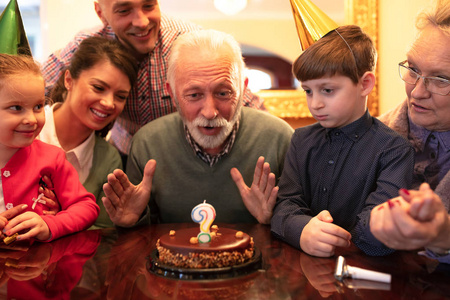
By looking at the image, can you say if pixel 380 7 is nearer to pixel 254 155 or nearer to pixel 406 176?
pixel 254 155

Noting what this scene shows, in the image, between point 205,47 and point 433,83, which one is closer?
point 433,83

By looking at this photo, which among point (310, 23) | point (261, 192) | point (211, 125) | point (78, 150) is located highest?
point (310, 23)

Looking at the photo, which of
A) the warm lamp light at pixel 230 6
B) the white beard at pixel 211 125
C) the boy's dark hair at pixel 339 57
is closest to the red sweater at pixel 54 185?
the white beard at pixel 211 125

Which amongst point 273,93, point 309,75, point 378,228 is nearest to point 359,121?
point 309,75

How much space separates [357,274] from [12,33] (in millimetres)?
1404

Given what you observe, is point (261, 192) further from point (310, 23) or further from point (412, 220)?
point (412, 220)

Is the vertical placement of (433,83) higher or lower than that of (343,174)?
higher

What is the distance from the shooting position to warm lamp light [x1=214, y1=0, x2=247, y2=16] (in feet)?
10.7

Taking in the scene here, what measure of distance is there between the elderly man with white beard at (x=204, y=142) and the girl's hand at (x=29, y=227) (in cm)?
34

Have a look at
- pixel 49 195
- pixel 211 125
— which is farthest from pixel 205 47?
pixel 49 195

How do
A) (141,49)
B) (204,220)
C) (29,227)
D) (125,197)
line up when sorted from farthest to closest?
(141,49), (125,197), (29,227), (204,220)

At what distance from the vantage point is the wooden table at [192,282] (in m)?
1.02

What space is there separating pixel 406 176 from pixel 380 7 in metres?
2.10

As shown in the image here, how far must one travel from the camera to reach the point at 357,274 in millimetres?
1086
